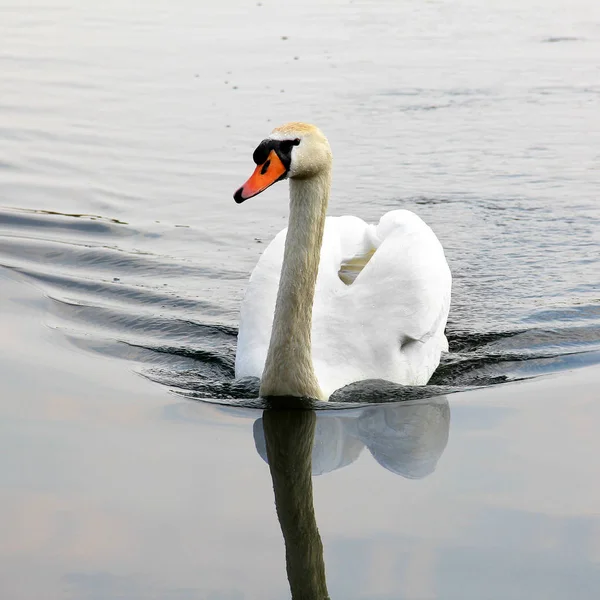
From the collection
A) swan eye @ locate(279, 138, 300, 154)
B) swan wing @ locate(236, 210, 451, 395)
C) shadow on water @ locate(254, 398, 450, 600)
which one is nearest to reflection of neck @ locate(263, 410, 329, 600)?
shadow on water @ locate(254, 398, 450, 600)

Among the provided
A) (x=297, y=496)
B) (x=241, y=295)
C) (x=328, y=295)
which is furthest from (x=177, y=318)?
(x=297, y=496)

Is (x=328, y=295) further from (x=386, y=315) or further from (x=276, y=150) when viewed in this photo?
(x=276, y=150)

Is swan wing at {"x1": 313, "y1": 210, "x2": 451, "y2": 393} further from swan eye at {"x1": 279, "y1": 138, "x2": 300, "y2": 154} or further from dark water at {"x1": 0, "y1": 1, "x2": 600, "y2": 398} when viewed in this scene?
swan eye at {"x1": 279, "y1": 138, "x2": 300, "y2": 154}

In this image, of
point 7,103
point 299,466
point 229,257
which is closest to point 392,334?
point 299,466

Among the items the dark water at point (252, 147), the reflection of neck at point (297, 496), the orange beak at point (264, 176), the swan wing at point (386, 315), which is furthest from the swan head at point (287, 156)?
the dark water at point (252, 147)

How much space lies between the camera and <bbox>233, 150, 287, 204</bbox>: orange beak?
584 centimetres

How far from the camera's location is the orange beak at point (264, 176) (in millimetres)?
5844

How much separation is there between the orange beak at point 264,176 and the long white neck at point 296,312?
43 cm

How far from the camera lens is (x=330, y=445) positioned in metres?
6.30

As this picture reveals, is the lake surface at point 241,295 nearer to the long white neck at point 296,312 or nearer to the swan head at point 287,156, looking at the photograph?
the long white neck at point 296,312

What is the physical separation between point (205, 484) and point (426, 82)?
418 inches

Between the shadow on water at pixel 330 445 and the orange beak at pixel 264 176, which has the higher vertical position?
the orange beak at pixel 264 176

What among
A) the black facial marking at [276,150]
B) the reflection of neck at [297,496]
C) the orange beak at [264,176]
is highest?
the black facial marking at [276,150]

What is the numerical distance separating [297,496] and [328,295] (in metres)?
1.88
